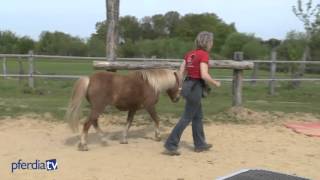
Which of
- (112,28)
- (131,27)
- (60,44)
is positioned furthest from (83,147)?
(131,27)

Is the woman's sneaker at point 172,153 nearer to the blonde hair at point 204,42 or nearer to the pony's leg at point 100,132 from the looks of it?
the pony's leg at point 100,132

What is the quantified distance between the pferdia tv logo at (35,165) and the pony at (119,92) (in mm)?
825

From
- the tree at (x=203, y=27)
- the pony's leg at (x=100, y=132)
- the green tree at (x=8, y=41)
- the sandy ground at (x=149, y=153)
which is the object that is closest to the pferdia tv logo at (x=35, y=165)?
the sandy ground at (x=149, y=153)

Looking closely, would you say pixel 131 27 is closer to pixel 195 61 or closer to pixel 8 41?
pixel 8 41

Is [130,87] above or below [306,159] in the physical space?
above

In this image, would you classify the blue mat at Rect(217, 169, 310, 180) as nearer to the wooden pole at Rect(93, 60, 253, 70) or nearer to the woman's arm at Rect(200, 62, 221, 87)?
the woman's arm at Rect(200, 62, 221, 87)

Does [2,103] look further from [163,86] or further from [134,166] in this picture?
[134,166]

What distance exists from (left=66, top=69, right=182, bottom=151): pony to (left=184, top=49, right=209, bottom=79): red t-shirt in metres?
0.81

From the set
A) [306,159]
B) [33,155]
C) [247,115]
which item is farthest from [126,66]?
[306,159]

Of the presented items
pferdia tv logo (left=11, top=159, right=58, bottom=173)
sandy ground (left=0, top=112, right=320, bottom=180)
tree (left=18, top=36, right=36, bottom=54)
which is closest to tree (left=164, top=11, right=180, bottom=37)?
tree (left=18, top=36, right=36, bottom=54)

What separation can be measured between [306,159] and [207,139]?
160 cm

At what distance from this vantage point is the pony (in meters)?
6.94

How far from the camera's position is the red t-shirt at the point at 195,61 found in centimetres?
653

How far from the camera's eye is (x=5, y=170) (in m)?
5.78
